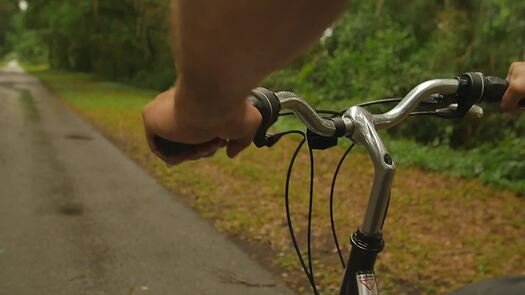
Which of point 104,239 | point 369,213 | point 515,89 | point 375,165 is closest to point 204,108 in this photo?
point 375,165

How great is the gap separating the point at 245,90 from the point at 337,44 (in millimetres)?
15694

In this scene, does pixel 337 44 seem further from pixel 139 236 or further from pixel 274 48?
pixel 274 48

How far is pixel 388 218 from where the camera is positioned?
6.44m

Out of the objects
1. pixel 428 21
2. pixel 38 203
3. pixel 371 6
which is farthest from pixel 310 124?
pixel 371 6

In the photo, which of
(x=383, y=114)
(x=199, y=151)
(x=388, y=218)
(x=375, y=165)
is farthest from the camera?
(x=388, y=218)

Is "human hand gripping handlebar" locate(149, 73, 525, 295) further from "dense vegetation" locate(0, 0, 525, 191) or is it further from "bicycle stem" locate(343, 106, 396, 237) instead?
"dense vegetation" locate(0, 0, 525, 191)

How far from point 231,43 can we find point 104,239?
4911 millimetres

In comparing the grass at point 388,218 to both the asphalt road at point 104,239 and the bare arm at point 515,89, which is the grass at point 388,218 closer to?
the asphalt road at point 104,239

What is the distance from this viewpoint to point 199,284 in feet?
14.3

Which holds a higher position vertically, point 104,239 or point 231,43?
point 231,43

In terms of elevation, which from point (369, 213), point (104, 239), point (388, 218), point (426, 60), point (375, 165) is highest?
point (375, 165)

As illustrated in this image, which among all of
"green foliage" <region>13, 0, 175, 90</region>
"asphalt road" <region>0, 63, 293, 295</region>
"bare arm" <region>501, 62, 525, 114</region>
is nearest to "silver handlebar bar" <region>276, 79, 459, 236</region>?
"bare arm" <region>501, 62, 525, 114</region>

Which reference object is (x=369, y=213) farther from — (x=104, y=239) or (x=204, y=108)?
(x=104, y=239)

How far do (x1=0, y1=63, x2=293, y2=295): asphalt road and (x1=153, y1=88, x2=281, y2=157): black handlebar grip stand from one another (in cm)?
325
